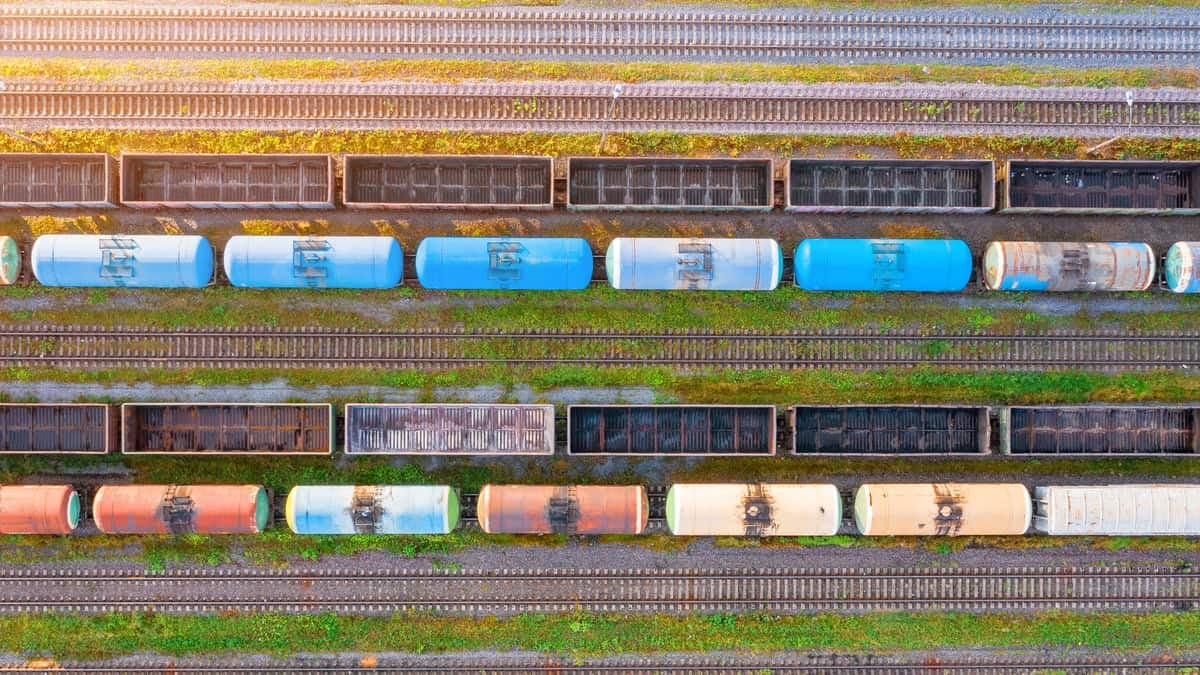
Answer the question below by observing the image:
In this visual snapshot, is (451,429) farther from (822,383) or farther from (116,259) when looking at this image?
(822,383)

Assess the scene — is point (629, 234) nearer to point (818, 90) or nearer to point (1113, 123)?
point (818, 90)

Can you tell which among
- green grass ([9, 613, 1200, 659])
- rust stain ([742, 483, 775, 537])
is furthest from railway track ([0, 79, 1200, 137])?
green grass ([9, 613, 1200, 659])

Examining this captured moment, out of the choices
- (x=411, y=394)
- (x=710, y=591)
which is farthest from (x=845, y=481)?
(x=411, y=394)

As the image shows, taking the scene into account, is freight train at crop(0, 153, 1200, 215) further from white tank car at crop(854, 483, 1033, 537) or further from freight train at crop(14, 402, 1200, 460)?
white tank car at crop(854, 483, 1033, 537)

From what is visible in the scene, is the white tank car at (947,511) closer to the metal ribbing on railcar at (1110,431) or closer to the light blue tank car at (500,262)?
the metal ribbing on railcar at (1110,431)

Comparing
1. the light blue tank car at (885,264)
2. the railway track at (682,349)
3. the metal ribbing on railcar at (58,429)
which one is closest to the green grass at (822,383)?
the railway track at (682,349)

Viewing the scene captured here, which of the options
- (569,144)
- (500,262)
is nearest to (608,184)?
(569,144)
